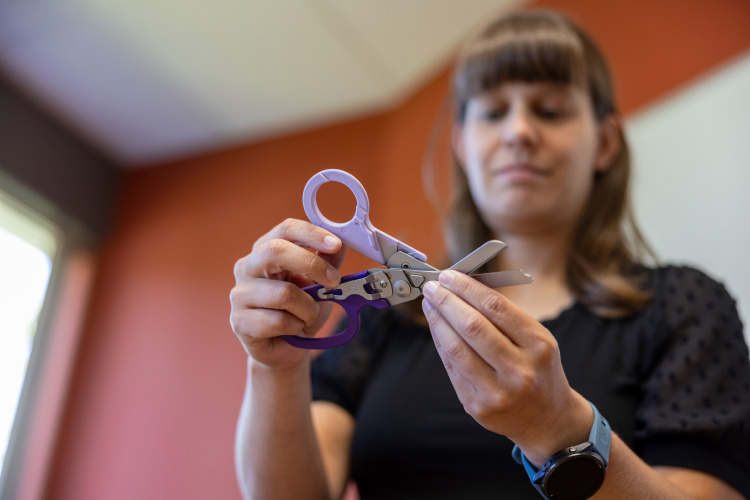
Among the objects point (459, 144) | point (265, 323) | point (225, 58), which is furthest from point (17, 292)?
point (265, 323)

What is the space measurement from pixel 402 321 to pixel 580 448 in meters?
0.35

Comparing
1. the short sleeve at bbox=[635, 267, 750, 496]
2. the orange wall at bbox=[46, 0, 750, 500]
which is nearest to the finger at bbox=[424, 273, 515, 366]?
the short sleeve at bbox=[635, 267, 750, 496]

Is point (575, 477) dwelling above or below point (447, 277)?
below

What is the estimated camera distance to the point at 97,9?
5.70 ft

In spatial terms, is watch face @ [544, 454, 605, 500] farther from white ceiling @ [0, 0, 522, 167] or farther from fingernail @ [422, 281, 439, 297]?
white ceiling @ [0, 0, 522, 167]

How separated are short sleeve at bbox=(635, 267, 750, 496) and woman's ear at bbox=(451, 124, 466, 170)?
1.06 feet

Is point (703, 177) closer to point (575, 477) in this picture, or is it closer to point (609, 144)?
point (609, 144)

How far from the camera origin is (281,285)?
524 millimetres

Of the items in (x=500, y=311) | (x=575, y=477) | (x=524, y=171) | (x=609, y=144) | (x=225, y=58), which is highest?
(x=225, y=58)

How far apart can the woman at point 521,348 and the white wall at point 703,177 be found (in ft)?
0.99

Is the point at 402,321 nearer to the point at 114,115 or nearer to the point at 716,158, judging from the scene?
the point at 716,158

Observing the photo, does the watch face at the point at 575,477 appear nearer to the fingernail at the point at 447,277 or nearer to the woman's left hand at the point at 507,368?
the woman's left hand at the point at 507,368

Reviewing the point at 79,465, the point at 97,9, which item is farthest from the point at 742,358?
the point at 79,465

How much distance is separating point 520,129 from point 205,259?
4.31 ft
